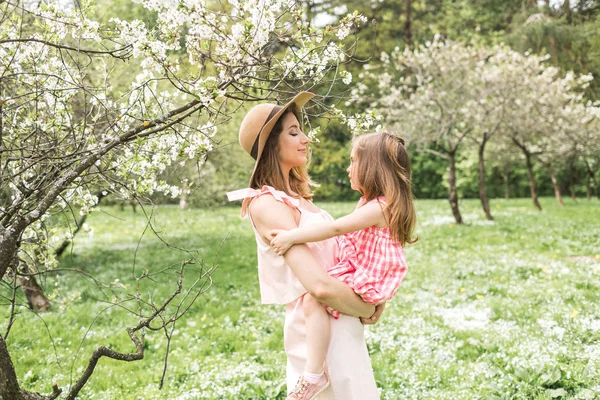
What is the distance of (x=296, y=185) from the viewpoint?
309cm

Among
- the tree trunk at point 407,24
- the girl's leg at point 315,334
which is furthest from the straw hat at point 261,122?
the tree trunk at point 407,24

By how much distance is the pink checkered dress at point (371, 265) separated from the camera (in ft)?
8.67

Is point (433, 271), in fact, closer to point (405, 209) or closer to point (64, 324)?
point (64, 324)

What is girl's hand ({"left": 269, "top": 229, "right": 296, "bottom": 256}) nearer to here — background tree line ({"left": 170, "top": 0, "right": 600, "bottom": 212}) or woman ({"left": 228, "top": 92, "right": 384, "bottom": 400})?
woman ({"left": 228, "top": 92, "right": 384, "bottom": 400})

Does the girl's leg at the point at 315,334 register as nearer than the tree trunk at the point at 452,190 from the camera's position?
Yes

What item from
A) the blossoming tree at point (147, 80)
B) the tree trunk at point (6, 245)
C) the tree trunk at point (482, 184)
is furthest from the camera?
the tree trunk at point (482, 184)

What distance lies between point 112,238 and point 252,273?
7.47m

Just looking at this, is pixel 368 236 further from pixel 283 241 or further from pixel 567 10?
pixel 567 10

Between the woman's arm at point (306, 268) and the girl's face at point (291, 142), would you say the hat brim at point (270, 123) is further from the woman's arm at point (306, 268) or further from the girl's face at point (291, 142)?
the woman's arm at point (306, 268)

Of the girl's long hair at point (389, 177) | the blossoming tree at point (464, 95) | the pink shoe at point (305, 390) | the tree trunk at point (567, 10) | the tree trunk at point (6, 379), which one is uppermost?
the tree trunk at point (567, 10)

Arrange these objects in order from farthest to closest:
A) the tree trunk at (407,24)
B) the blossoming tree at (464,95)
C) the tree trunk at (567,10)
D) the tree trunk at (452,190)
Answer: the tree trunk at (407,24)
the tree trunk at (567,10)
the blossoming tree at (464,95)
the tree trunk at (452,190)

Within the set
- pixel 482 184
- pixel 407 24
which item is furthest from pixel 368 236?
pixel 407 24

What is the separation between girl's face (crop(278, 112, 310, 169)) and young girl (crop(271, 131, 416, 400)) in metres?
0.34

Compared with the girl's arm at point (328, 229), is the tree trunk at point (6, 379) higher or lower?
lower
